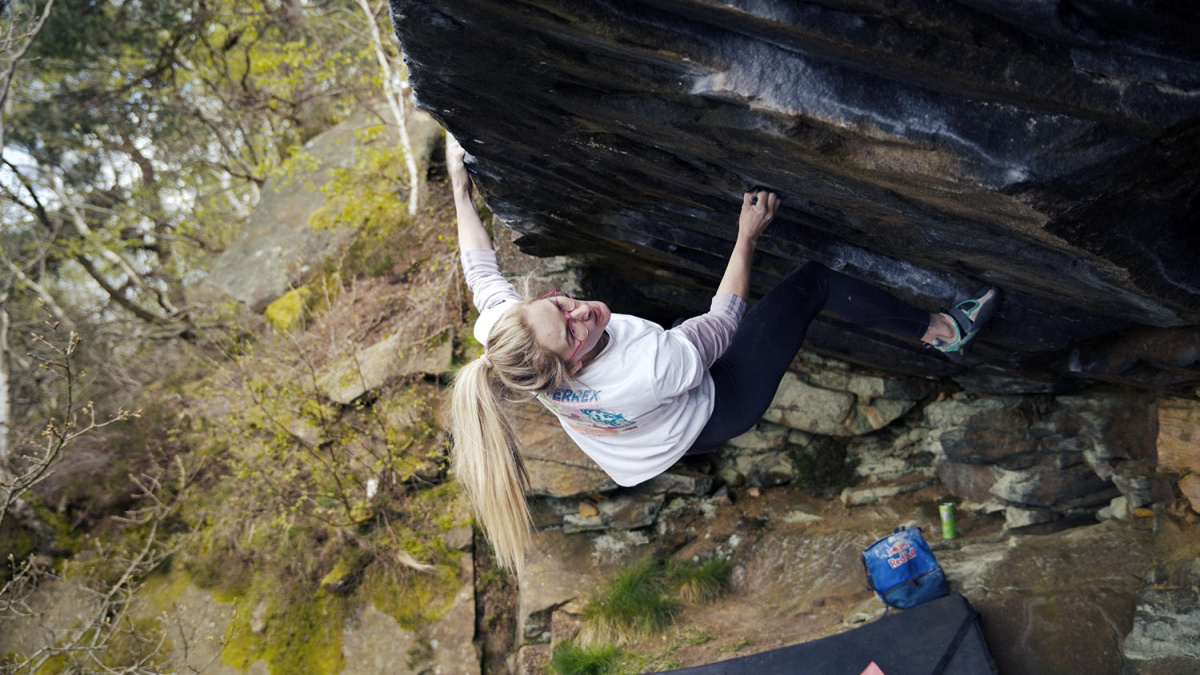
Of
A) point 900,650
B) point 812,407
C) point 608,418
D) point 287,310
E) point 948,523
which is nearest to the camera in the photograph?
point 608,418

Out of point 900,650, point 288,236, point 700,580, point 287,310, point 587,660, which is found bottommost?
point 587,660

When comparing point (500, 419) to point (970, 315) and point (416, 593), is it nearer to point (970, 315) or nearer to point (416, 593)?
point (970, 315)

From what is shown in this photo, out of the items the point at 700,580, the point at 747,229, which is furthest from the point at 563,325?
the point at 700,580

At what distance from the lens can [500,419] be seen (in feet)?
10.8

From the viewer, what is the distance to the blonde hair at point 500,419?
3061 mm

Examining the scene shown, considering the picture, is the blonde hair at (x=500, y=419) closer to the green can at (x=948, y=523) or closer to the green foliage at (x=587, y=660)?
the green foliage at (x=587, y=660)

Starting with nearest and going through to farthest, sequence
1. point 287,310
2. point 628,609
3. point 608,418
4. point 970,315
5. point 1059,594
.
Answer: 1. point 608,418
2. point 970,315
3. point 1059,594
4. point 628,609
5. point 287,310

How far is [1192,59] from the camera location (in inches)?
72.1

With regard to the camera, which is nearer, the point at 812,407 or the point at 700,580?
the point at 700,580

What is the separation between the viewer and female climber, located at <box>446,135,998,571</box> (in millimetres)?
3094

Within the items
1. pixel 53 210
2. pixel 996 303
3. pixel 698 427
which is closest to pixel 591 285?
pixel 698 427

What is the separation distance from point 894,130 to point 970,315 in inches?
68.8

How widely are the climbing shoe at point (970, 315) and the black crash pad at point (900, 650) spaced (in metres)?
1.72

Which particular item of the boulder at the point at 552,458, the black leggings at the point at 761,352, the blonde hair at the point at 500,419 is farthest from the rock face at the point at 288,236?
the black leggings at the point at 761,352
